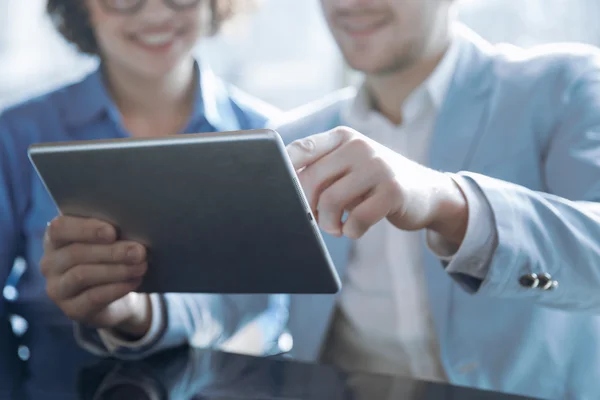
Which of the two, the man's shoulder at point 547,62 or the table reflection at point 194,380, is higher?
the man's shoulder at point 547,62

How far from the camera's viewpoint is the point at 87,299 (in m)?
0.89

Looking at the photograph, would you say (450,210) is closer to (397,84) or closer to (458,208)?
(458,208)

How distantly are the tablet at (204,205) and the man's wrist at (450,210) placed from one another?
13cm

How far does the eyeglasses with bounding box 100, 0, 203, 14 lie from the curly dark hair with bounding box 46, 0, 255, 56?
0.05 metres

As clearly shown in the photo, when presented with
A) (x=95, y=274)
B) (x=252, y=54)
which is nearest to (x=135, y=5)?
(x=252, y=54)

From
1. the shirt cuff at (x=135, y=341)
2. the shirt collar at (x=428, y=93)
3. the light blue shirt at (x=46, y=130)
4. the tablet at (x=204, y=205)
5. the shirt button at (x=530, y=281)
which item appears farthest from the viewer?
the light blue shirt at (x=46, y=130)

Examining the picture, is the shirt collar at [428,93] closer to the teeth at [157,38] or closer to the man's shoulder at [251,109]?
the man's shoulder at [251,109]

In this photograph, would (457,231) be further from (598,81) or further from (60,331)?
(60,331)

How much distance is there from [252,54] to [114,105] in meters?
0.29

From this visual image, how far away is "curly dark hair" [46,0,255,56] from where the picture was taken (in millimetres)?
1348

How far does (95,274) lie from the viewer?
857 mm

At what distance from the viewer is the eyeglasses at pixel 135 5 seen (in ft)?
4.27

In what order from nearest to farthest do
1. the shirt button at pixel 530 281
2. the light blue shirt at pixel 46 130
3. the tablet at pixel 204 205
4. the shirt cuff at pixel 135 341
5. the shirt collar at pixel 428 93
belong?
the tablet at pixel 204 205
the shirt button at pixel 530 281
the shirt cuff at pixel 135 341
the shirt collar at pixel 428 93
the light blue shirt at pixel 46 130

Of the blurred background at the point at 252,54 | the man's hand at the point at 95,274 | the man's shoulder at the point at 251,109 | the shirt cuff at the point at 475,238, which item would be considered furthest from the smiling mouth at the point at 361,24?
the man's hand at the point at 95,274
